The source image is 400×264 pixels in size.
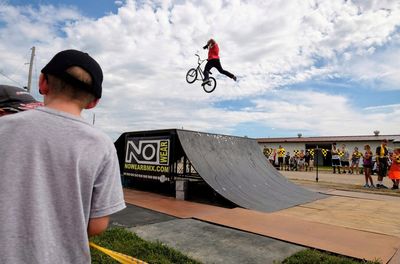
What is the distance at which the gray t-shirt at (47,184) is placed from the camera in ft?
3.25

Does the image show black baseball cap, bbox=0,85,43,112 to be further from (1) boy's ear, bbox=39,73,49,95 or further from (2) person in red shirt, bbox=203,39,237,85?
(2) person in red shirt, bbox=203,39,237,85

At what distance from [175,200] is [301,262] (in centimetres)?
423

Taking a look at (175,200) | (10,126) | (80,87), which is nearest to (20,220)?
(10,126)

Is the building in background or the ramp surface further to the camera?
the building in background

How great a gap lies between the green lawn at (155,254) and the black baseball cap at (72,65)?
2483 mm

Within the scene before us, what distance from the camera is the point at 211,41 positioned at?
932cm

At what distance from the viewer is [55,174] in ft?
3.38

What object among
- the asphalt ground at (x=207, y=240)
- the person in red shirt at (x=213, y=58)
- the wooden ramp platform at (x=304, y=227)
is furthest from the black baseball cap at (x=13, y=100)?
the person in red shirt at (x=213, y=58)

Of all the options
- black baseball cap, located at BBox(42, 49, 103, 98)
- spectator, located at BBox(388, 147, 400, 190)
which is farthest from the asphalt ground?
spectator, located at BBox(388, 147, 400, 190)

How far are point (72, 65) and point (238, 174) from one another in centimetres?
725

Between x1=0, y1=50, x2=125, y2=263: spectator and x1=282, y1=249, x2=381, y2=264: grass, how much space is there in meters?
2.72

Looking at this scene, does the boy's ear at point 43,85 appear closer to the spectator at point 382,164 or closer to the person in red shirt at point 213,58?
the person in red shirt at point 213,58

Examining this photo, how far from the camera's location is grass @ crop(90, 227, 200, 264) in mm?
3160

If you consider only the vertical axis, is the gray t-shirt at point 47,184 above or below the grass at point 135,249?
above
